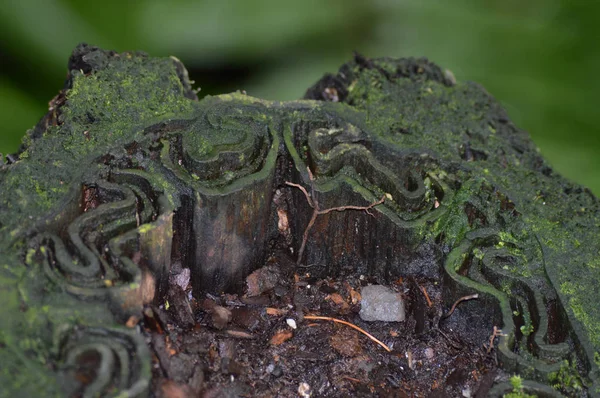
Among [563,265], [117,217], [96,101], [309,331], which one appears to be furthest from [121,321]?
[563,265]

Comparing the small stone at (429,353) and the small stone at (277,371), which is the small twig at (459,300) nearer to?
the small stone at (429,353)

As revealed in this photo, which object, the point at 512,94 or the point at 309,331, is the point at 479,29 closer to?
the point at 512,94

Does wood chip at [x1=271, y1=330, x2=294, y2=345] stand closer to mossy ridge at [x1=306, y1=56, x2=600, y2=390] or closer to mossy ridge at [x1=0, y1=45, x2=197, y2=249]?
mossy ridge at [x1=306, y1=56, x2=600, y2=390]

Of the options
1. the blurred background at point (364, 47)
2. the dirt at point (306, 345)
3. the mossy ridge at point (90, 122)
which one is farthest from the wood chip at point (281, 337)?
the blurred background at point (364, 47)

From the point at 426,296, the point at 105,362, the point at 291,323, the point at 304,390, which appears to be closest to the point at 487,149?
the point at 426,296

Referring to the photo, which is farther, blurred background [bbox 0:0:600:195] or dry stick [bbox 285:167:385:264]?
blurred background [bbox 0:0:600:195]

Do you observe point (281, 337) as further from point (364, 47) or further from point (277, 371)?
point (364, 47)

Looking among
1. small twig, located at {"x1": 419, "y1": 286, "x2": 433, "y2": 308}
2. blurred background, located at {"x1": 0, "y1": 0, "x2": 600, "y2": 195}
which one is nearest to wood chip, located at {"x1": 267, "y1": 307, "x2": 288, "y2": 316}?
small twig, located at {"x1": 419, "y1": 286, "x2": 433, "y2": 308}
